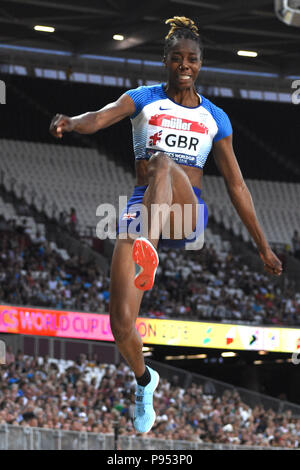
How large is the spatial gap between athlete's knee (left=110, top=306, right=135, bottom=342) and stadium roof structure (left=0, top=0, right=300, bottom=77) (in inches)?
757

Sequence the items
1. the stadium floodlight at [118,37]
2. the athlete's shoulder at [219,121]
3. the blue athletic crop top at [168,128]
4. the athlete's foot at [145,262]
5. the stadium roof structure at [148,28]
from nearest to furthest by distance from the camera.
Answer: the athlete's foot at [145,262] < the blue athletic crop top at [168,128] < the athlete's shoulder at [219,121] < the stadium roof structure at [148,28] < the stadium floodlight at [118,37]

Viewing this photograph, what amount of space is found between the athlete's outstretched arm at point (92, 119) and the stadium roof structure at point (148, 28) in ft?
61.3

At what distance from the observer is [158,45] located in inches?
1243

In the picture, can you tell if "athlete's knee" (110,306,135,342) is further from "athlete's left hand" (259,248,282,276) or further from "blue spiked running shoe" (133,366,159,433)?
"athlete's left hand" (259,248,282,276)

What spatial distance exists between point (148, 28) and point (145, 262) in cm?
2321

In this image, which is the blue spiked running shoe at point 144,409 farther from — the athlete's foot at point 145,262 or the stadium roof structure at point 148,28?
the stadium roof structure at point 148,28

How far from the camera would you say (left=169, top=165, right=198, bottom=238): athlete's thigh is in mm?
6223

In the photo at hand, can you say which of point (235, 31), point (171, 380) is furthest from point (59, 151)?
point (171, 380)

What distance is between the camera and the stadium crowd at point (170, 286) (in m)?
23.5

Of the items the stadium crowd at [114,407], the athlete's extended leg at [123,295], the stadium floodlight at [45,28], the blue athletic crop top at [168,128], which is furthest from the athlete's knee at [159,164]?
the stadium floodlight at [45,28]

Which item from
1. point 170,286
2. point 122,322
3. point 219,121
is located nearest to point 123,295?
point 122,322

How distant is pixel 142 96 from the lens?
647 cm

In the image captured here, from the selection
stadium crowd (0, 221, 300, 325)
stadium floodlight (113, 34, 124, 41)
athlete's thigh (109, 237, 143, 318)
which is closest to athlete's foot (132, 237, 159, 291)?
athlete's thigh (109, 237, 143, 318)

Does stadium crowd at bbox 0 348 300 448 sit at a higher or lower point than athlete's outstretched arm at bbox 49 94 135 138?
lower
